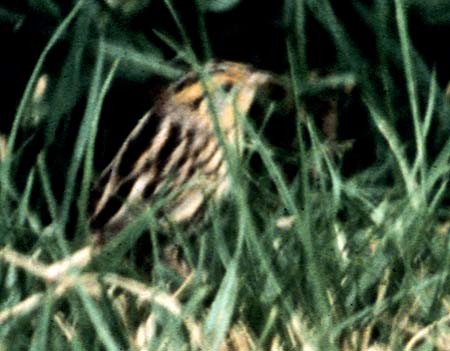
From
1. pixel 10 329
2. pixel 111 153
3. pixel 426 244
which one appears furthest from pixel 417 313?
pixel 111 153

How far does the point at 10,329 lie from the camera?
1.19 metres

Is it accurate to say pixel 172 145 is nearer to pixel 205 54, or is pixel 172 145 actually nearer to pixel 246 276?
pixel 205 54

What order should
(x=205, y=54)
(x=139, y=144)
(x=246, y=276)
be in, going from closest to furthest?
(x=246, y=276)
(x=205, y=54)
(x=139, y=144)

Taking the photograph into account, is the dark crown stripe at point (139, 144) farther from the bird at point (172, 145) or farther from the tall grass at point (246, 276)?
the tall grass at point (246, 276)

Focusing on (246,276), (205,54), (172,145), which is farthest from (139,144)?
(246,276)

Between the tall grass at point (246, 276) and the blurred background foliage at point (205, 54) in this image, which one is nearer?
the tall grass at point (246, 276)

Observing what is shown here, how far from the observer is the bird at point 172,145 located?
5.58ft

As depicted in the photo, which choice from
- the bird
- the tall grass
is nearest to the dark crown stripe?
the bird

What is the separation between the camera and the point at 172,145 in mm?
1780

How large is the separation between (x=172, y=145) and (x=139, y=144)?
0.06m

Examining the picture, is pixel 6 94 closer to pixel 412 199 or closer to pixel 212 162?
pixel 212 162

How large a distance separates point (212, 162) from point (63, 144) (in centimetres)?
24

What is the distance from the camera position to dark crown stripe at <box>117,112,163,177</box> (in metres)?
1.80

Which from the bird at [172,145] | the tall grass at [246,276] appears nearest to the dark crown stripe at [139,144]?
the bird at [172,145]
